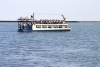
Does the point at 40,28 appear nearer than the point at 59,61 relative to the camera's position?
No

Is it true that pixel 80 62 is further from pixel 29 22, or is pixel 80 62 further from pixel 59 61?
pixel 29 22

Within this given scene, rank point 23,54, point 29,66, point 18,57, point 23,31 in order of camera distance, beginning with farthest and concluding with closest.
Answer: point 23,31
point 23,54
point 18,57
point 29,66

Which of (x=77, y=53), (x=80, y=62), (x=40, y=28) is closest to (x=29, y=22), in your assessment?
(x=40, y=28)

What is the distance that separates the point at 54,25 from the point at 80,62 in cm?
8805

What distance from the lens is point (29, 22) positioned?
479ft

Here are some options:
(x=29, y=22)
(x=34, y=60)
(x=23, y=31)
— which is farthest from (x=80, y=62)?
(x=29, y=22)

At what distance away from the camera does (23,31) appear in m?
134

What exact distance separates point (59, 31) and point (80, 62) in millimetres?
88769

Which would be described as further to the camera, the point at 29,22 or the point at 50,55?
the point at 29,22

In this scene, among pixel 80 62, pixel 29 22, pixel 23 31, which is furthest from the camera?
pixel 29 22

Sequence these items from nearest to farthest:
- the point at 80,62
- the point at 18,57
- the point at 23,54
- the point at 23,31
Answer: the point at 80,62
the point at 18,57
the point at 23,54
the point at 23,31

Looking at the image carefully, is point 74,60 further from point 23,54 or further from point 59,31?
point 59,31

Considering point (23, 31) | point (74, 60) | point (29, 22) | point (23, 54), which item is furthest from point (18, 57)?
point (29, 22)

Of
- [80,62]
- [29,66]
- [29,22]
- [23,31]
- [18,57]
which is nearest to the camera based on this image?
[29,66]
